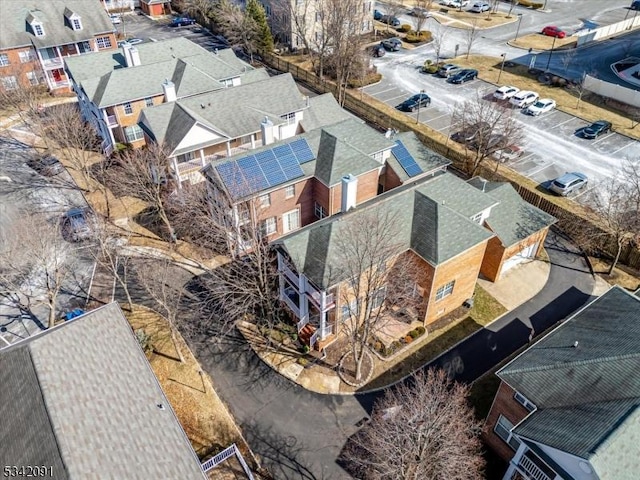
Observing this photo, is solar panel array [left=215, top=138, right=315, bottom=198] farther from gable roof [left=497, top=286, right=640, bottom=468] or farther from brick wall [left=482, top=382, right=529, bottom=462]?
brick wall [left=482, top=382, right=529, bottom=462]

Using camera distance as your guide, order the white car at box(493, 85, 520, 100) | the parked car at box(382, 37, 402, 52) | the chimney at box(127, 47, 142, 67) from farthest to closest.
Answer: the parked car at box(382, 37, 402, 52) → the white car at box(493, 85, 520, 100) → the chimney at box(127, 47, 142, 67)

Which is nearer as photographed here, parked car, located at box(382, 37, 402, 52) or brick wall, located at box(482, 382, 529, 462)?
brick wall, located at box(482, 382, 529, 462)

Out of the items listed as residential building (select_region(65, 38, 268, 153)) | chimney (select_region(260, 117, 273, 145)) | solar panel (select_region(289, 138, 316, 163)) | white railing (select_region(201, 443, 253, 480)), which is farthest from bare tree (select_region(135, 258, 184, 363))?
residential building (select_region(65, 38, 268, 153))

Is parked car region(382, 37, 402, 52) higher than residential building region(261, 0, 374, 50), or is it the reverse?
residential building region(261, 0, 374, 50)

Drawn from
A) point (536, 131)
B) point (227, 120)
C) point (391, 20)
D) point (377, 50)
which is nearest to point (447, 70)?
point (377, 50)

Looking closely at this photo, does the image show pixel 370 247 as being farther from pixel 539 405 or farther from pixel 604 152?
pixel 604 152

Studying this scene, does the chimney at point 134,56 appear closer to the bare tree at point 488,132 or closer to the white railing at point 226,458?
the bare tree at point 488,132

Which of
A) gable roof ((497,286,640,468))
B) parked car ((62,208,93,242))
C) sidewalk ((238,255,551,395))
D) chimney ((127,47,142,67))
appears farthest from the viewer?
chimney ((127,47,142,67))

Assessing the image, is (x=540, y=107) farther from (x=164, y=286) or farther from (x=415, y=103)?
(x=164, y=286)
